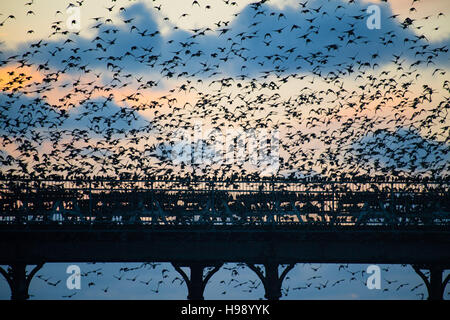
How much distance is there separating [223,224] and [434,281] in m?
15.9

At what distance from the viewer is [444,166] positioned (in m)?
35.0

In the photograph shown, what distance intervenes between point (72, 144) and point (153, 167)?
4.78 m

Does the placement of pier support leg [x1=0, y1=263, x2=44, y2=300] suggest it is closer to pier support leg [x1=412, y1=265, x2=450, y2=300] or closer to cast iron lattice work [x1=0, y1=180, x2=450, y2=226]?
cast iron lattice work [x1=0, y1=180, x2=450, y2=226]

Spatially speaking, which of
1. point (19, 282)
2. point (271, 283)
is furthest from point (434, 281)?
point (19, 282)

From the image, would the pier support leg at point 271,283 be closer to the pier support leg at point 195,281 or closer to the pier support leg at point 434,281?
the pier support leg at point 195,281

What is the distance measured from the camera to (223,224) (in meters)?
27.0

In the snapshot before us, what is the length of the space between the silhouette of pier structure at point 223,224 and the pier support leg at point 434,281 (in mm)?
8208

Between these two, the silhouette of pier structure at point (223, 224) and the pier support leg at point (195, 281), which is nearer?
the silhouette of pier structure at point (223, 224)

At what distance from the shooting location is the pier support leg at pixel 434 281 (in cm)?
3606

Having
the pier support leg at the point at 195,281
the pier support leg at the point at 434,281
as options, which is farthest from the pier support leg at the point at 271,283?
the pier support leg at the point at 434,281

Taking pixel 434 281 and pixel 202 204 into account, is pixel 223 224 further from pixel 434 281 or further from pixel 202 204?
pixel 434 281

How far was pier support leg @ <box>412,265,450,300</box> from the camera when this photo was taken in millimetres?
36062
